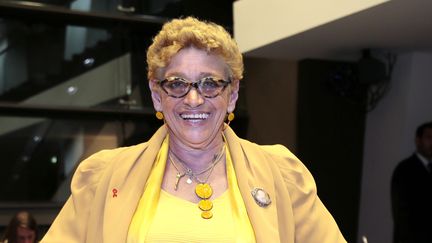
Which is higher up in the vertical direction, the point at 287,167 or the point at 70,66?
the point at 70,66

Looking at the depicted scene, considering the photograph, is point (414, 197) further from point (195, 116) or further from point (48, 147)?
point (48, 147)

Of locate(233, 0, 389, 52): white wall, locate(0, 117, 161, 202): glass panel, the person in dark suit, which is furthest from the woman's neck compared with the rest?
locate(0, 117, 161, 202): glass panel

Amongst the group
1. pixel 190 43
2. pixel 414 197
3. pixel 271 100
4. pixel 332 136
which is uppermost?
pixel 190 43

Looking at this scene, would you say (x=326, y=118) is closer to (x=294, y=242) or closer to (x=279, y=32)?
(x=279, y=32)

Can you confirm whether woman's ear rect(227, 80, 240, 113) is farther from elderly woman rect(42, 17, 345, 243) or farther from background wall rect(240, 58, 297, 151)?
background wall rect(240, 58, 297, 151)

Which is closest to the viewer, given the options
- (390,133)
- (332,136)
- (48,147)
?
(390,133)

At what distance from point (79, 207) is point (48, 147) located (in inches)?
208

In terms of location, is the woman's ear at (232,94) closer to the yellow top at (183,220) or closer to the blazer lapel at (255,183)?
the blazer lapel at (255,183)

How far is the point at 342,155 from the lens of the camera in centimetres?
602

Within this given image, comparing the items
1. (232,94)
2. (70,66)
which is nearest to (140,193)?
(232,94)

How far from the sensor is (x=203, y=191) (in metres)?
1.92

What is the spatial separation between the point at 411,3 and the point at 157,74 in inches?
84.2

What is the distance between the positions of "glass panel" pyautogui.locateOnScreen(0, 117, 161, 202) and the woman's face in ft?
17.0

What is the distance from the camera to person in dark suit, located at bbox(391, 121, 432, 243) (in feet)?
16.1
